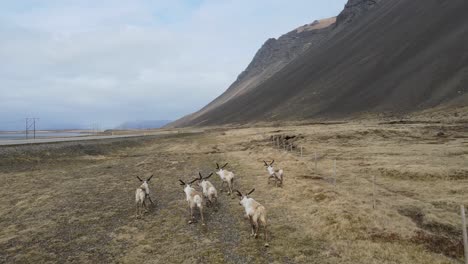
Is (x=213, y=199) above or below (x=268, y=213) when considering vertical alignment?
above

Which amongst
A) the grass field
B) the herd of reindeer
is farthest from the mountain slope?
the herd of reindeer

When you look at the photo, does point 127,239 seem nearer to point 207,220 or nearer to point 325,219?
point 207,220

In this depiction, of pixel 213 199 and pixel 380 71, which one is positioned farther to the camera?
pixel 380 71

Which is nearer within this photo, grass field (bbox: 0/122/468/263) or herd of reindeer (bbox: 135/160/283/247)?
grass field (bbox: 0/122/468/263)

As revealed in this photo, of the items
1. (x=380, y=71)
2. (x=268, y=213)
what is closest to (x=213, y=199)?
(x=268, y=213)

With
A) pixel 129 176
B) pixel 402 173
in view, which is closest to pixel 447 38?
pixel 402 173

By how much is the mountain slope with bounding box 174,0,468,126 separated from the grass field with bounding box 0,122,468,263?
59442 mm

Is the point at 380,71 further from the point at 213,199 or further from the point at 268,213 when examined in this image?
the point at 268,213

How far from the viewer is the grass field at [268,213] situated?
48.0ft

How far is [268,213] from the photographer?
19.6 m

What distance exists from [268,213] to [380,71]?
10982 cm

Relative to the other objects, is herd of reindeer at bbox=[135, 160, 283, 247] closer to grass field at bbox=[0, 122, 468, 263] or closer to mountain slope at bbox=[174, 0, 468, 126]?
grass field at bbox=[0, 122, 468, 263]

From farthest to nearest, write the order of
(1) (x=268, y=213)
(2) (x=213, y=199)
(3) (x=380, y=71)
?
1. (3) (x=380, y=71)
2. (2) (x=213, y=199)
3. (1) (x=268, y=213)

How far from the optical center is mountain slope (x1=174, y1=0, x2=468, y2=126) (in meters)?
93.5
